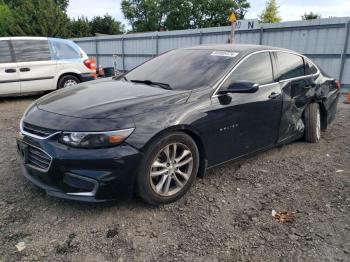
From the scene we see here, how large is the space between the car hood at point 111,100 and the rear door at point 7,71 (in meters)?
5.00

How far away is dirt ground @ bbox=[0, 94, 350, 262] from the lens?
98.3 inches

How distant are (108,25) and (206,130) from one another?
147 ft

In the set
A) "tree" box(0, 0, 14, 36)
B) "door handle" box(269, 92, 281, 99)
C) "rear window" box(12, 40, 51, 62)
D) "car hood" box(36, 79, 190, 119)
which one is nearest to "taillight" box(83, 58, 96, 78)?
"rear window" box(12, 40, 51, 62)

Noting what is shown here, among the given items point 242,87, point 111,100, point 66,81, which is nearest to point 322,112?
point 242,87

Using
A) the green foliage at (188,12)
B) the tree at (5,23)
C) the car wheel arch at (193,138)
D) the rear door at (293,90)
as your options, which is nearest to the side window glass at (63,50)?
the rear door at (293,90)

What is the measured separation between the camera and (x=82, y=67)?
8.96 m

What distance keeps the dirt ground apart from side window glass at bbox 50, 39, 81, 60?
17.3 feet

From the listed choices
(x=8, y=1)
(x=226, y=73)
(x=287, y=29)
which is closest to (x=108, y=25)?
(x=8, y=1)

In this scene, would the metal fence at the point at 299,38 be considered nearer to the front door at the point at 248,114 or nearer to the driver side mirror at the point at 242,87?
the front door at the point at 248,114

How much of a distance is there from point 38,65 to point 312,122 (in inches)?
261

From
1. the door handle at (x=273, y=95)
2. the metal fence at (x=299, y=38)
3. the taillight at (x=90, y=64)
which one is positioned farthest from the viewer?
the metal fence at (x=299, y=38)

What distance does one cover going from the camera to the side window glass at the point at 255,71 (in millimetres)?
3631

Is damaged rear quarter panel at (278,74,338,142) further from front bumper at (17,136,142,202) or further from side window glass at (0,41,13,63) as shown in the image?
side window glass at (0,41,13,63)

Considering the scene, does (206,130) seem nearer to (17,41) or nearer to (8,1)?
(17,41)
